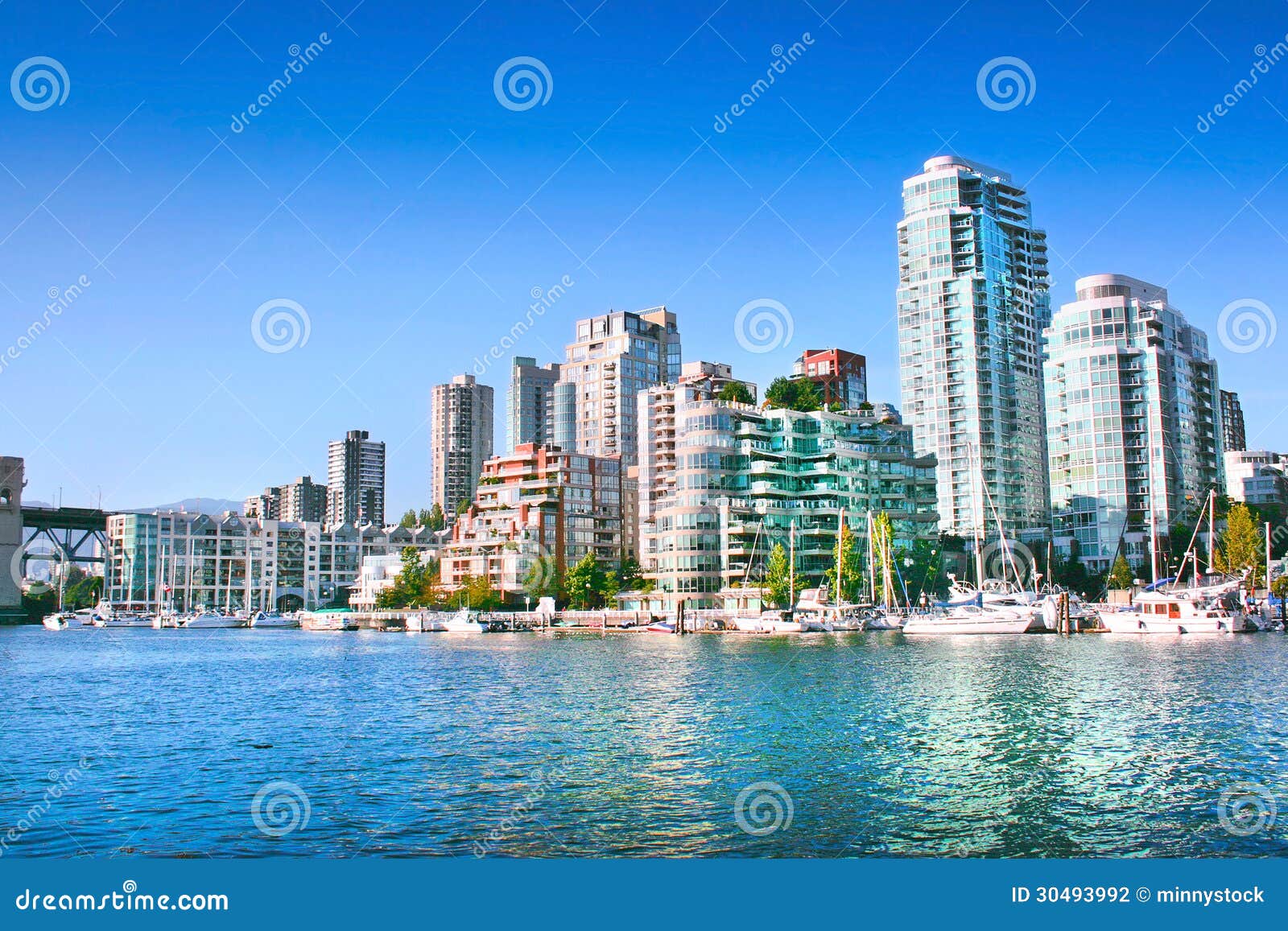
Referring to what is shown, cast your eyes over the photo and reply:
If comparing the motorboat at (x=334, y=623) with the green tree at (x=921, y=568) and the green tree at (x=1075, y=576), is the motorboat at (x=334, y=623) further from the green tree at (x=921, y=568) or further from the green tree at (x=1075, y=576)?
the green tree at (x=1075, y=576)

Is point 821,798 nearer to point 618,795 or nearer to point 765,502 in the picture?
point 618,795

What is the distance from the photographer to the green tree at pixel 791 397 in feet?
530

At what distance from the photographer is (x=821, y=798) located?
29.7 m

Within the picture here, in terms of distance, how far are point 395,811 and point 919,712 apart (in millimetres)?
26380

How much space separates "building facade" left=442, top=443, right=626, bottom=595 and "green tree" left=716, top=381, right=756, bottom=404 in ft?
92.4

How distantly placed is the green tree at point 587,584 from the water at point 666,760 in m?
86.6

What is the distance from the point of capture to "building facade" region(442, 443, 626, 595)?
171375 millimetres

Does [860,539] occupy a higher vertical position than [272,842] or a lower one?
higher

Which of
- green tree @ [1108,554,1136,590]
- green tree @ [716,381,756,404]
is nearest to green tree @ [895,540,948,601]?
green tree @ [1108,554,1136,590]

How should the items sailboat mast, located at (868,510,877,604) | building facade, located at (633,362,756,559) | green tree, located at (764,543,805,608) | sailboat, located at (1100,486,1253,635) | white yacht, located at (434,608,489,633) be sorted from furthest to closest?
building facade, located at (633,362,756,559) < white yacht, located at (434,608,489,633) < green tree, located at (764,543,805,608) < sailboat mast, located at (868,510,877,604) < sailboat, located at (1100,486,1253,635)

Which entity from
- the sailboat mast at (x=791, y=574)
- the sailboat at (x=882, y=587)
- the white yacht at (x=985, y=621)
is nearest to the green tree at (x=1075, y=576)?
the sailboat at (x=882, y=587)

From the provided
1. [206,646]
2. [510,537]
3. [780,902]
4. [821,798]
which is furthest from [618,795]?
[510,537]

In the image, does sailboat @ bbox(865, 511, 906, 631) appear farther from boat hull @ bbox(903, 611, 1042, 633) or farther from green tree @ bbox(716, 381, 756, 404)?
green tree @ bbox(716, 381, 756, 404)

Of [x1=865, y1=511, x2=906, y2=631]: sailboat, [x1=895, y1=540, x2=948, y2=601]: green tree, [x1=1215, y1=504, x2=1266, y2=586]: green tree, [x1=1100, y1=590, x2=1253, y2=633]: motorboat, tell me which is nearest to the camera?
[x1=1100, y1=590, x2=1253, y2=633]: motorboat
